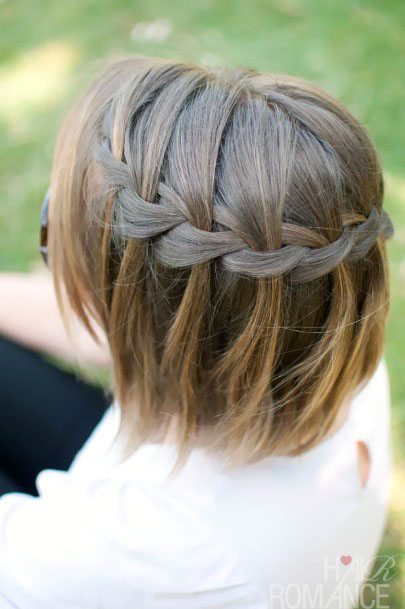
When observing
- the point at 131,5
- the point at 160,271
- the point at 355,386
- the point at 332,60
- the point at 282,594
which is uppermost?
the point at 131,5

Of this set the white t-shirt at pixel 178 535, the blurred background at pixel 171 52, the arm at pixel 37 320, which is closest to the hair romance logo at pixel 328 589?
the white t-shirt at pixel 178 535

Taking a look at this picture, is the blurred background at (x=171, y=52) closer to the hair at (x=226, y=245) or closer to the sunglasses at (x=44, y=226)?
the sunglasses at (x=44, y=226)

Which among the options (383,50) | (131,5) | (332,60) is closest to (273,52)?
(332,60)

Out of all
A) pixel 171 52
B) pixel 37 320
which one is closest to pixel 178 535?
pixel 37 320

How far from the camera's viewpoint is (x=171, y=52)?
2.44 metres

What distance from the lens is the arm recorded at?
1272mm

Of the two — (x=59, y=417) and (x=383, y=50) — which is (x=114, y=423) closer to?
(x=59, y=417)

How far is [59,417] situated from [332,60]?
1.90 m

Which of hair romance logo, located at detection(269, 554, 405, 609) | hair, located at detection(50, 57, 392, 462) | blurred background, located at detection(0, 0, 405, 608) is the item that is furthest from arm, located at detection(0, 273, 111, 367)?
blurred background, located at detection(0, 0, 405, 608)

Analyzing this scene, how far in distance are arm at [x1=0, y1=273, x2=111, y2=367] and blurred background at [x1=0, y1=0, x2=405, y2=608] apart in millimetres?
734

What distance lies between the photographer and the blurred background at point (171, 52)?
216 centimetres

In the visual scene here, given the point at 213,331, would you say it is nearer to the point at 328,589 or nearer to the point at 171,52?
the point at 328,589

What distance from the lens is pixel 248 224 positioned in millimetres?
653

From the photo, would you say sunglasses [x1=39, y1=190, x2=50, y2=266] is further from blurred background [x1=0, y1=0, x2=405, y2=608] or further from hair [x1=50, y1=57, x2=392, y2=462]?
blurred background [x1=0, y1=0, x2=405, y2=608]
